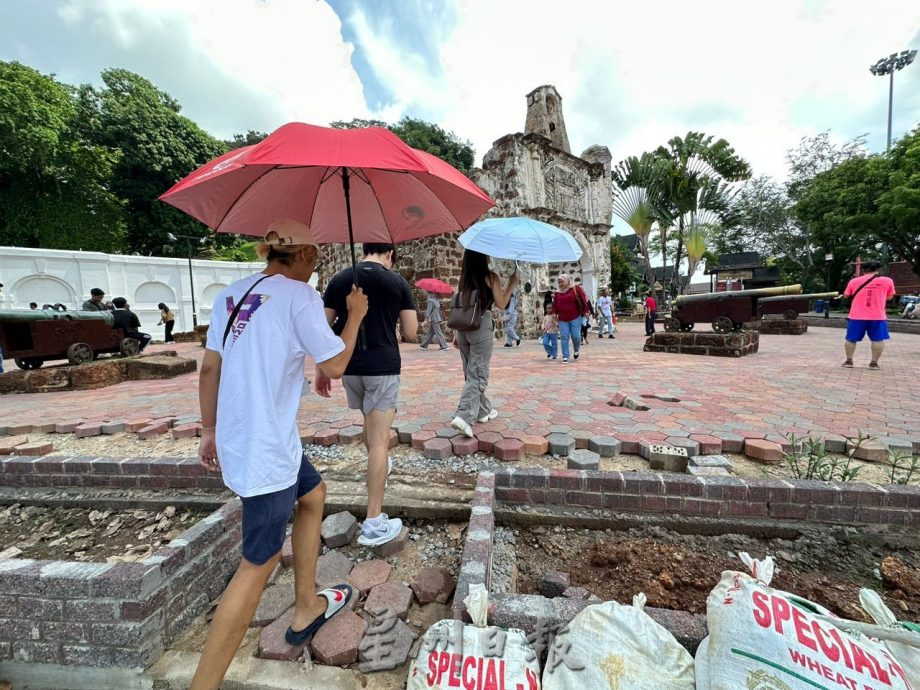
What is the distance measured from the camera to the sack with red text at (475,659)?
3.71 ft

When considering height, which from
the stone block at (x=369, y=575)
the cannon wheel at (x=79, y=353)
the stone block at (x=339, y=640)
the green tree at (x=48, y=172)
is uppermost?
the green tree at (x=48, y=172)

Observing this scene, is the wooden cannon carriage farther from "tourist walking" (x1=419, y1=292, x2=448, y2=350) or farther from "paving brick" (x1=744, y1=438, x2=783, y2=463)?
"paving brick" (x1=744, y1=438, x2=783, y2=463)

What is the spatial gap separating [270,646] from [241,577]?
336 mm

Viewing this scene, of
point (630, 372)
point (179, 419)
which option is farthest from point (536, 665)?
point (630, 372)

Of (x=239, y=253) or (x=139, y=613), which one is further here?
(x=239, y=253)

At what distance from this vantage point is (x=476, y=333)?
10.9 feet

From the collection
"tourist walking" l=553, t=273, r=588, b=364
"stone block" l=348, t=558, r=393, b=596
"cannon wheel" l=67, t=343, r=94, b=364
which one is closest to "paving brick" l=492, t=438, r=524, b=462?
"stone block" l=348, t=558, r=393, b=596

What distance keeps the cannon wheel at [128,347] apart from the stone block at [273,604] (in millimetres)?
8628

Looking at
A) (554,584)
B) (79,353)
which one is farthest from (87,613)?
(79,353)

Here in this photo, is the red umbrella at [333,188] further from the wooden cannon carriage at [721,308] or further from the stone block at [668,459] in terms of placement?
the wooden cannon carriage at [721,308]

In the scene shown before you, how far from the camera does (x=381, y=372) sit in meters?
2.14

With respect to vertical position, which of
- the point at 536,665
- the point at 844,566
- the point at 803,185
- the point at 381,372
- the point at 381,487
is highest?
the point at 803,185

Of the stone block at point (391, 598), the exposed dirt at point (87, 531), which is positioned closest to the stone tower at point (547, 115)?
the exposed dirt at point (87, 531)

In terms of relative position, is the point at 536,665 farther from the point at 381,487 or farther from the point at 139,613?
the point at 139,613
